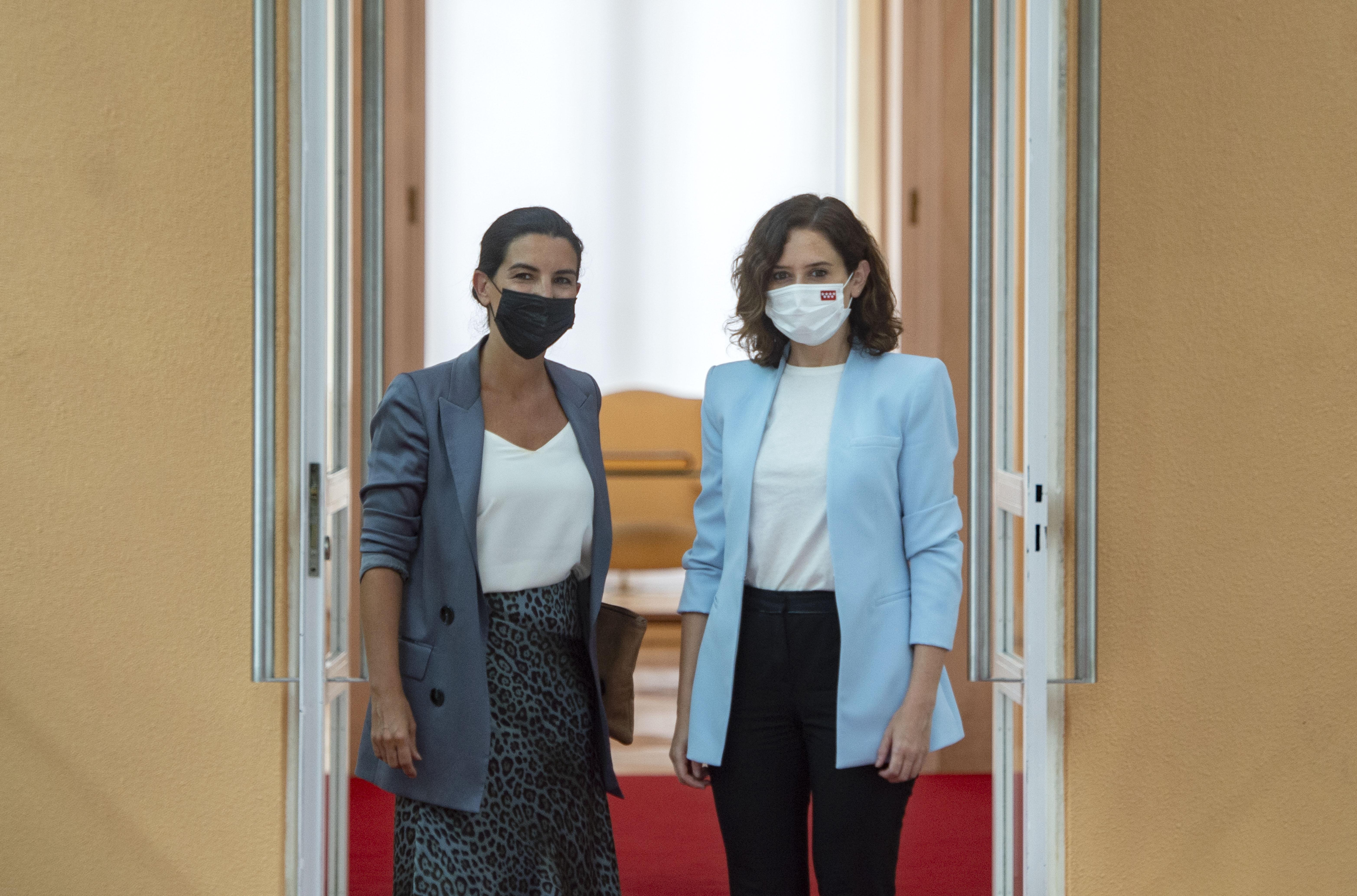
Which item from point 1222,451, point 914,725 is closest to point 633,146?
point 1222,451

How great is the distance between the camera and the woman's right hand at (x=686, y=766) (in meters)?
1.87

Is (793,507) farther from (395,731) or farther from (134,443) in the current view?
(134,443)

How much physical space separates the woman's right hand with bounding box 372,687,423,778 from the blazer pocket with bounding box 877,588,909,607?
0.73 metres

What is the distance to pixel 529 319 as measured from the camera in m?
1.89

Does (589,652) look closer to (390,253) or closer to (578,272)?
(578,272)

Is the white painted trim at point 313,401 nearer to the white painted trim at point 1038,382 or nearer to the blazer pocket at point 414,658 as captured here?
the blazer pocket at point 414,658

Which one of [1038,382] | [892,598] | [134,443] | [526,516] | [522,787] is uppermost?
[1038,382]

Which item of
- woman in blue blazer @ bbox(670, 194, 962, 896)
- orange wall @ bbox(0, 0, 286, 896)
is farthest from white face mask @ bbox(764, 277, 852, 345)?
orange wall @ bbox(0, 0, 286, 896)

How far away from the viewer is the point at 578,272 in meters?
2.00

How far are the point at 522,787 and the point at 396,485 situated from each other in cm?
51

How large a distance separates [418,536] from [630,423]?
4.09 m

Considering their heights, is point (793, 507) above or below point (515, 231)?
below

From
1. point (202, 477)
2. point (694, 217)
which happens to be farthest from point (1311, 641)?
point (694, 217)

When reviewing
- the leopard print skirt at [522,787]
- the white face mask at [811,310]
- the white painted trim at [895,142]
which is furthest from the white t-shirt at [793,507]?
the white painted trim at [895,142]
